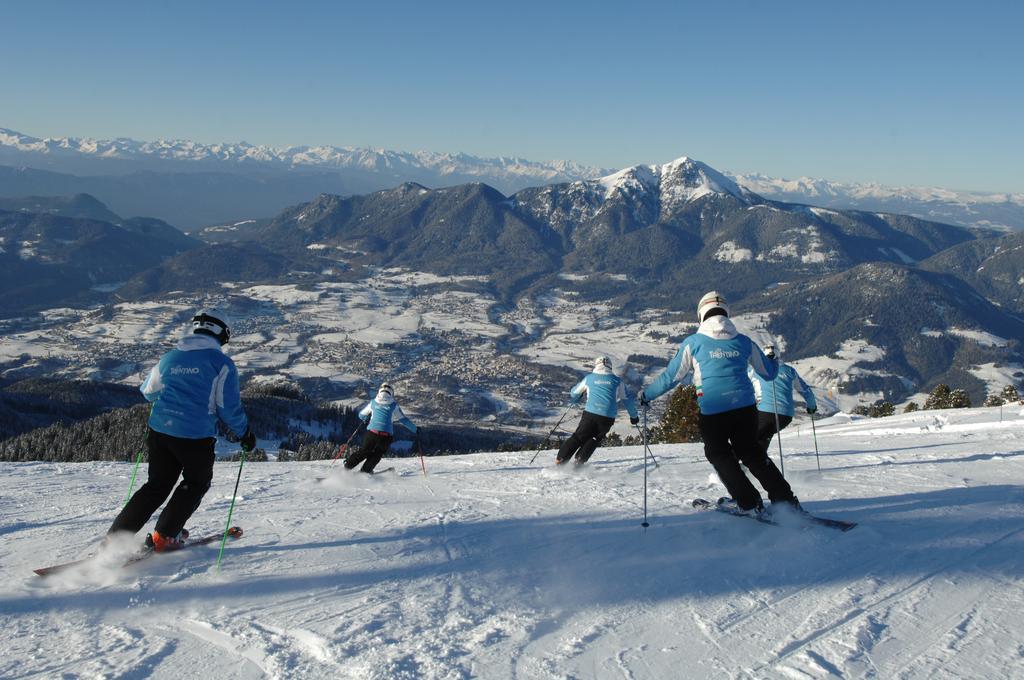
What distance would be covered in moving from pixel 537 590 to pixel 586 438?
5.57m

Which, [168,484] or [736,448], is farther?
[736,448]

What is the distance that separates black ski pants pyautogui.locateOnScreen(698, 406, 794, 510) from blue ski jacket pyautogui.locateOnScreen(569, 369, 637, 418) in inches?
152

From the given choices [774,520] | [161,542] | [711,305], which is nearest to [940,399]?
[774,520]

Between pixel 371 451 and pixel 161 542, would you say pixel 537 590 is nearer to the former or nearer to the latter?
pixel 161 542

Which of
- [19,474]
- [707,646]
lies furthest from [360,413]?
[707,646]

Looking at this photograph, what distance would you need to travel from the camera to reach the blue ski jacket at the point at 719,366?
6.09 m

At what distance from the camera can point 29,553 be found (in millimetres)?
5605

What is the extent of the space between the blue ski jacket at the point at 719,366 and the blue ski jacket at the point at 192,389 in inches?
155

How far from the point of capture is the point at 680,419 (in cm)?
3303

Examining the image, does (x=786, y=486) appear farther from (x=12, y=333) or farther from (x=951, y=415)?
(x=12, y=333)

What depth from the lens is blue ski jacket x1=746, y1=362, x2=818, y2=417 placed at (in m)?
9.92

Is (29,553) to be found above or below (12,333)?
above

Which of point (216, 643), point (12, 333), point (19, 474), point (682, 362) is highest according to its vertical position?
point (682, 362)

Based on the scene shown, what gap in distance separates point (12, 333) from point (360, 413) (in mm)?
223506
